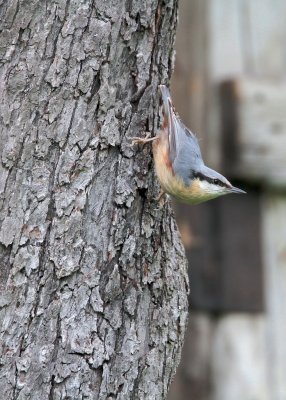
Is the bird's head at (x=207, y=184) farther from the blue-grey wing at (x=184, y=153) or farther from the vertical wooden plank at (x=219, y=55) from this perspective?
the vertical wooden plank at (x=219, y=55)

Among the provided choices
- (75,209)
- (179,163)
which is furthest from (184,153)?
(75,209)

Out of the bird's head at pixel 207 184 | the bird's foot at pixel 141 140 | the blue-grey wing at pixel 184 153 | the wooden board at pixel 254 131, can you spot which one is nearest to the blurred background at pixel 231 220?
the wooden board at pixel 254 131

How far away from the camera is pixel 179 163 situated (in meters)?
3.62

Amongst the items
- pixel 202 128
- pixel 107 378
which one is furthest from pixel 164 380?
pixel 202 128

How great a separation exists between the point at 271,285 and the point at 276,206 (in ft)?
1.49

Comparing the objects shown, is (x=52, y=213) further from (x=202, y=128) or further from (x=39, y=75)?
(x=202, y=128)

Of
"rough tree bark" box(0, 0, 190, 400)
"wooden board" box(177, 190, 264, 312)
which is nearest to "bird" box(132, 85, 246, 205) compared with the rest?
"rough tree bark" box(0, 0, 190, 400)

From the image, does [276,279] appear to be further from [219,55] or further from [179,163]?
[179,163]

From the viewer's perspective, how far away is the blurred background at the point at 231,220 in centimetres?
509

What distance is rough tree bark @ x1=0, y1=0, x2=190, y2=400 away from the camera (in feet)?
9.96

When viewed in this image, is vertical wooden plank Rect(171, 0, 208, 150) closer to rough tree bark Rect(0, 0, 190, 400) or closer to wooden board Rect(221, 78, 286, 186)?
wooden board Rect(221, 78, 286, 186)

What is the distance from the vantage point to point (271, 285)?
5.25 m

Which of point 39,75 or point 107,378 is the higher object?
point 39,75

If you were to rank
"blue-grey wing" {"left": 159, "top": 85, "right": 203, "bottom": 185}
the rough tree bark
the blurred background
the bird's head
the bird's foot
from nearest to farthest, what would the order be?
the rough tree bark → the bird's foot → "blue-grey wing" {"left": 159, "top": 85, "right": 203, "bottom": 185} → the bird's head → the blurred background
